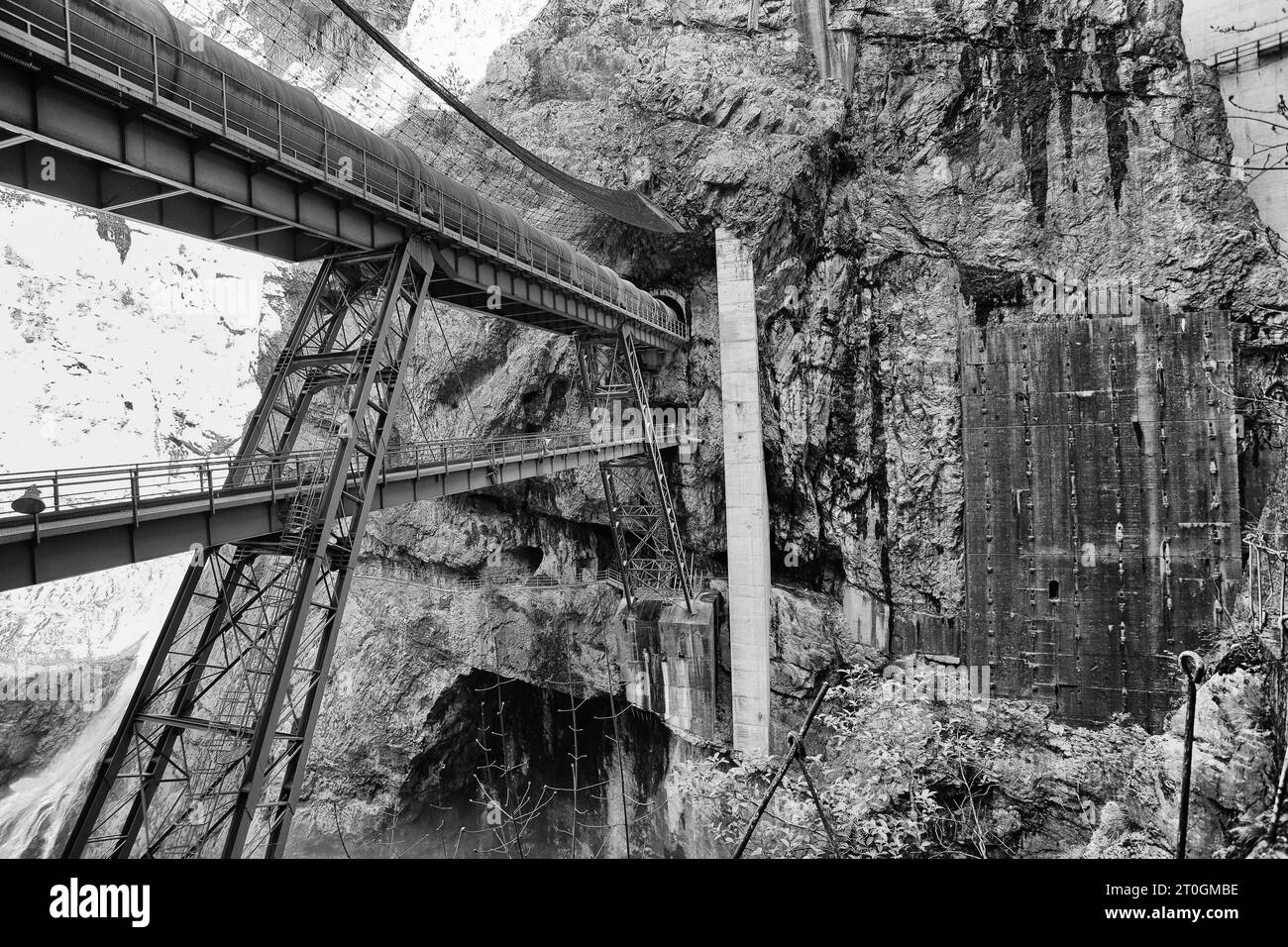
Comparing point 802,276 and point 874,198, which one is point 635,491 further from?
point 874,198

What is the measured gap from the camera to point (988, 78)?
2180 cm

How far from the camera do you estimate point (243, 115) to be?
8.98m

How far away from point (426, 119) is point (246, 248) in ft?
72.1

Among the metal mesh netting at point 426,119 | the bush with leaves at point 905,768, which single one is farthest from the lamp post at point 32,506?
the metal mesh netting at point 426,119

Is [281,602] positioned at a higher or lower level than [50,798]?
higher

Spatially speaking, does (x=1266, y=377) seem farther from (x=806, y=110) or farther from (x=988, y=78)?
(x=806, y=110)

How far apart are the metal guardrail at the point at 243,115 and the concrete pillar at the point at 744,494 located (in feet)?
32.2

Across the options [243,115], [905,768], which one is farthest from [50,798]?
[905,768]

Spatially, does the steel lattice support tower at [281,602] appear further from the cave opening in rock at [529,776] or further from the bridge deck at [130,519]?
the cave opening in rock at [529,776]

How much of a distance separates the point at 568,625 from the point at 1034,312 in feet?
65.2

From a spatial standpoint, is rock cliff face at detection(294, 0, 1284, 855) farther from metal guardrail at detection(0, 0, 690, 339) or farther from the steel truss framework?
metal guardrail at detection(0, 0, 690, 339)

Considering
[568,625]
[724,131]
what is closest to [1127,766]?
[568,625]

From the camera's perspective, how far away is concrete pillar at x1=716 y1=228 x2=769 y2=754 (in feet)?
74.8

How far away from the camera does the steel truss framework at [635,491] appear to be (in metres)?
21.9
